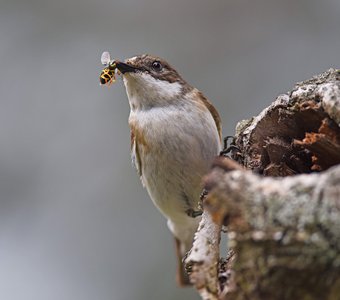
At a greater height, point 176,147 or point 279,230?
point 279,230

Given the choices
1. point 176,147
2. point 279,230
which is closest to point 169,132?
point 176,147

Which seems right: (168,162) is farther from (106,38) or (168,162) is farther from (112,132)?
(106,38)

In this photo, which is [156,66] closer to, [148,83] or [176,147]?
[148,83]

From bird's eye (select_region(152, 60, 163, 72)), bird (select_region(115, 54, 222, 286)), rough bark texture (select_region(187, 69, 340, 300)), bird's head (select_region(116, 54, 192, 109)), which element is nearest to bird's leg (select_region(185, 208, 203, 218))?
bird (select_region(115, 54, 222, 286))

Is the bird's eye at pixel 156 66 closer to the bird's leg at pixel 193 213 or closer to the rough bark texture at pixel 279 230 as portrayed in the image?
the bird's leg at pixel 193 213

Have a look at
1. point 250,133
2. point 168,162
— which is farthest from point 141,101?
point 250,133

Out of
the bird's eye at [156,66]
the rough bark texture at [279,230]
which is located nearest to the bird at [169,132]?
the bird's eye at [156,66]

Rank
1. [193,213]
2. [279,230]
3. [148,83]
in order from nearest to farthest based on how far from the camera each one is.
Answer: [279,230] < [148,83] < [193,213]
